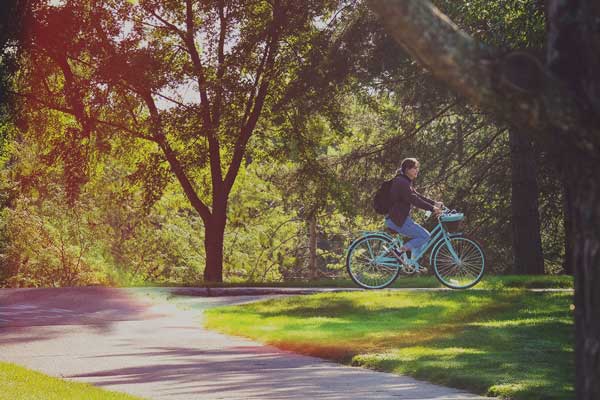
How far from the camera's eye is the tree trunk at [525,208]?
23000 millimetres

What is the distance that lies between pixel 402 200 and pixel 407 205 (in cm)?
14

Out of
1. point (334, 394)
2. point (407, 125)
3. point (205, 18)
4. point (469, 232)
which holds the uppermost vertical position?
point (205, 18)

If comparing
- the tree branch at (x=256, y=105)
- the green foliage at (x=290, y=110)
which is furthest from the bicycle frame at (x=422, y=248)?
the tree branch at (x=256, y=105)

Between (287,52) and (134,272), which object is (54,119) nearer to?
(287,52)

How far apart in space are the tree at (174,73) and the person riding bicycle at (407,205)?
→ 857cm

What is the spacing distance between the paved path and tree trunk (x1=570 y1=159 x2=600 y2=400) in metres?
3.67

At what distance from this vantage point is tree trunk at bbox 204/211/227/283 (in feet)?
81.1

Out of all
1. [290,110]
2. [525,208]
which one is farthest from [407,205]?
[290,110]

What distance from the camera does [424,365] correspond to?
10.0 metres

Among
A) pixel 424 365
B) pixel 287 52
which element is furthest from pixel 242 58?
pixel 424 365

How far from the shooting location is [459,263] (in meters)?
16.0

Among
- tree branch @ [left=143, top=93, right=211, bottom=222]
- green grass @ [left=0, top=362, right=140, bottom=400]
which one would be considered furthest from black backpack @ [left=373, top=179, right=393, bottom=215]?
tree branch @ [left=143, top=93, right=211, bottom=222]

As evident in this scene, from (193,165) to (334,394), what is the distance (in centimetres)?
1703

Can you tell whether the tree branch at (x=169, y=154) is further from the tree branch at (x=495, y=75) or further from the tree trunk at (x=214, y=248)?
the tree branch at (x=495, y=75)
